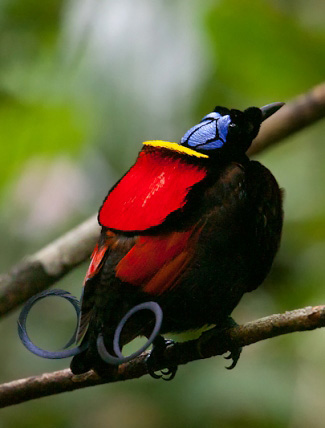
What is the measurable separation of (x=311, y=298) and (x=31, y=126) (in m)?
1.58

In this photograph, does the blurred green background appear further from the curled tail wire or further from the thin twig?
the curled tail wire

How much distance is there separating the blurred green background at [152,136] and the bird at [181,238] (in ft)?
2.00

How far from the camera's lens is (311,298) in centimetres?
327

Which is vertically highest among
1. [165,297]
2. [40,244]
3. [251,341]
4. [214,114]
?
[214,114]

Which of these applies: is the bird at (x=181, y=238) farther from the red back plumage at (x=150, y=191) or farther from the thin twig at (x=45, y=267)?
the thin twig at (x=45, y=267)

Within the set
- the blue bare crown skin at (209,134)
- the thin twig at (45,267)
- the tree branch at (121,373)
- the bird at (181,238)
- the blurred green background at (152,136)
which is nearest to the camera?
the bird at (181,238)

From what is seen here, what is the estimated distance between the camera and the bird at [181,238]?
183 centimetres

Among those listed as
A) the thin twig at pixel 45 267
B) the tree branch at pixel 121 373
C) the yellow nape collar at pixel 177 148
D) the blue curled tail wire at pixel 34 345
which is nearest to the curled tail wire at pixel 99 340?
the blue curled tail wire at pixel 34 345

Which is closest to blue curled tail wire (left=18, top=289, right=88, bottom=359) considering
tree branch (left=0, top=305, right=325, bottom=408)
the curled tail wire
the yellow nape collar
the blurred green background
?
the curled tail wire

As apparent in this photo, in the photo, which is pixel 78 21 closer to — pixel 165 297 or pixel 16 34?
pixel 16 34

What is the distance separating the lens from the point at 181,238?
6.24 ft

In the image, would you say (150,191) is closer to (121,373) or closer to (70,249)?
(121,373)

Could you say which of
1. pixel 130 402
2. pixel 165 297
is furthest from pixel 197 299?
pixel 130 402

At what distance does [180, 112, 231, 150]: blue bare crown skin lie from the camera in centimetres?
215
